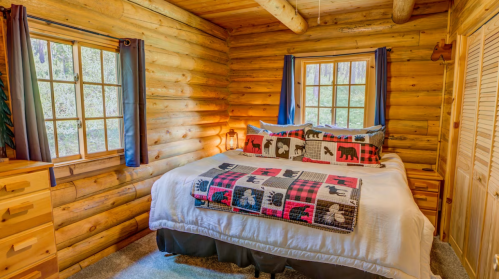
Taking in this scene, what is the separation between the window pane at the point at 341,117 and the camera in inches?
151

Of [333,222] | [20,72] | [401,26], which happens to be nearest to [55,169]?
[20,72]

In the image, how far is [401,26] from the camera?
343 centimetres

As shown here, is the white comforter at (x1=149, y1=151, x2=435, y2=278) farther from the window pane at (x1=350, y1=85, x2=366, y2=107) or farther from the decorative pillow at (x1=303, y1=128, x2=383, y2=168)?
the window pane at (x1=350, y1=85, x2=366, y2=107)

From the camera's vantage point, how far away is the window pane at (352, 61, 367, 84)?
12.1 feet

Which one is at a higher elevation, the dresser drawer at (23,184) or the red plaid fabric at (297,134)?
the red plaid fabric at (297,134)

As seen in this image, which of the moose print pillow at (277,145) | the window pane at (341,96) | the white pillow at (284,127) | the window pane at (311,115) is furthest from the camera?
the window pane at (311,115)

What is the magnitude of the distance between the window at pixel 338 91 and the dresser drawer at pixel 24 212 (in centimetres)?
311

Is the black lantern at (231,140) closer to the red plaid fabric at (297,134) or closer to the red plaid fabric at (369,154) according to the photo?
the red plaid fabric at (297,134)

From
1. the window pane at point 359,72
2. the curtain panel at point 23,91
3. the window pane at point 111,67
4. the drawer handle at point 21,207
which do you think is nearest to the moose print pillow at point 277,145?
the window pane at point 359,72

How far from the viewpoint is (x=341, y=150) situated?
3014mm

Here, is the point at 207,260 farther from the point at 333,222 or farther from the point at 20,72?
the point at 20,72

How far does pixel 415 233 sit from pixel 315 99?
251 cm

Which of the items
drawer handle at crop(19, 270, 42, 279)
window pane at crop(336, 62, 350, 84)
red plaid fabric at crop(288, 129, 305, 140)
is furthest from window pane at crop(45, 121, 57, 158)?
window pane at crop(336, 62, 350, 84)

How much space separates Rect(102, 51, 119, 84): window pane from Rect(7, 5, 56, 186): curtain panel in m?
0.73
